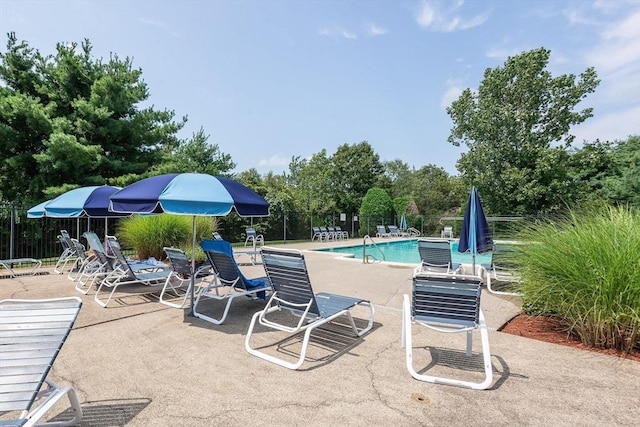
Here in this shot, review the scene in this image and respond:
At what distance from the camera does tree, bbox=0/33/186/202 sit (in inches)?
508

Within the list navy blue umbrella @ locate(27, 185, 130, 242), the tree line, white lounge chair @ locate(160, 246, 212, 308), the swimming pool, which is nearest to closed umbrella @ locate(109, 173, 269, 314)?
white lounge chair @ locate(160, 246, 212, 308)

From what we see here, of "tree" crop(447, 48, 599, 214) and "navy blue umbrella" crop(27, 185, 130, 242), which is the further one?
"tree" crop(447, 48, 599, 214)

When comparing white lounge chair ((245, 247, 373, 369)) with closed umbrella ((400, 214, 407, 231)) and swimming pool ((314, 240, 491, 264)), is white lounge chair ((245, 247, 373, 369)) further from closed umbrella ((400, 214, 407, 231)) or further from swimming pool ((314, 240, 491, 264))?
closed umbrella ((400, 214, 407, 231))

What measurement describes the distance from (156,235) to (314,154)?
23.4m

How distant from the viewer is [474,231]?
6.92 m

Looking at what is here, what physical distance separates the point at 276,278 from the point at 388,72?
46.3ft

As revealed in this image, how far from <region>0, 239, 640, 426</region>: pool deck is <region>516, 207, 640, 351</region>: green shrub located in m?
0.35

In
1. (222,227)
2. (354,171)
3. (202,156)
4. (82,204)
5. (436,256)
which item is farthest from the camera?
(354,171)

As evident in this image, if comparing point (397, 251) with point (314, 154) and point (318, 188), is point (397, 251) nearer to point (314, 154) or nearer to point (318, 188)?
point (318, 188)

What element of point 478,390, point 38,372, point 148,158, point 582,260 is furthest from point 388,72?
point 38,372

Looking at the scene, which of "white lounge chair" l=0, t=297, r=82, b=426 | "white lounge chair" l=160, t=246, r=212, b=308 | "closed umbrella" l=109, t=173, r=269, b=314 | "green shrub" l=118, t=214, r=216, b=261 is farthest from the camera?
"green shrub" l=118, t=214, r=216, b=261

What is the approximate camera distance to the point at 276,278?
4.09m

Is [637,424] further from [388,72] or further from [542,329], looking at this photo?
[388,72]

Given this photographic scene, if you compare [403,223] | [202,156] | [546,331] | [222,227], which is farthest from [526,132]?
[546,331]
